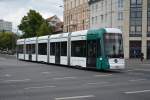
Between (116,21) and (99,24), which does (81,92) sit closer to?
(116,21)

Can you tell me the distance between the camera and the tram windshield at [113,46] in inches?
1237

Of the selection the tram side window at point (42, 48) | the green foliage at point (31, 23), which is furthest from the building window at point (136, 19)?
the tram side window at point (42, 48)

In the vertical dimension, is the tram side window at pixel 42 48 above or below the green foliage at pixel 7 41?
below

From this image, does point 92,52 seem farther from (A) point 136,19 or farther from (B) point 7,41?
(B) point 7,41

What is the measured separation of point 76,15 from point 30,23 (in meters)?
13.1

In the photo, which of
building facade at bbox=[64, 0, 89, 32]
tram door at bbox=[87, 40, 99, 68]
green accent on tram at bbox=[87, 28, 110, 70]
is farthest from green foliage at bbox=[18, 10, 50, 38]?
green accent on tram at bbox=[87, 28, 110, 70]

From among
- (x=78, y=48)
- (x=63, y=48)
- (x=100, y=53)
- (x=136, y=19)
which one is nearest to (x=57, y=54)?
(x=63, y=48)

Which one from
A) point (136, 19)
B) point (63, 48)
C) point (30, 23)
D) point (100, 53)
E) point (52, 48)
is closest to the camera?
point (100, 53)

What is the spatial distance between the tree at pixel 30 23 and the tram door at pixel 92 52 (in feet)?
257

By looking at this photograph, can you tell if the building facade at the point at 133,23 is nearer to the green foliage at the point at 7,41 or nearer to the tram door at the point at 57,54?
the tram door at the point at 57,54

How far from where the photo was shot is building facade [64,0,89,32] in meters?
99.9

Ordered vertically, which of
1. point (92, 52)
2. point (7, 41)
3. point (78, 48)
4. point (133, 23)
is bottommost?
point (92, 52)

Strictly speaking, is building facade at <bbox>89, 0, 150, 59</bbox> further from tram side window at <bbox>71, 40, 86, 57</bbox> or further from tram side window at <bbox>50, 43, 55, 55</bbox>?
tram side window at <bbox>71, 40, 86, 57</bbox>

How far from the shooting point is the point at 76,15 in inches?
4222
